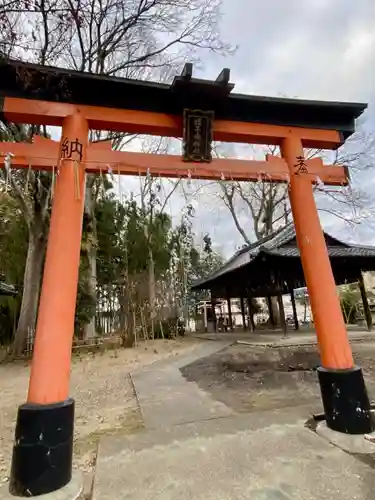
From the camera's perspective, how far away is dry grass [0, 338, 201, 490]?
3.18 m

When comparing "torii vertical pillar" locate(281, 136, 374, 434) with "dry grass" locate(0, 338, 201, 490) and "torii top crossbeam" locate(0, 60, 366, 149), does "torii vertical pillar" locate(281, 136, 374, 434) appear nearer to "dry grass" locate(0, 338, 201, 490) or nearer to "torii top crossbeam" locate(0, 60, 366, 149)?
"torii top crossbeam" locate(0, 60, 366, 149)

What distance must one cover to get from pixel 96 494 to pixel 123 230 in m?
15.9

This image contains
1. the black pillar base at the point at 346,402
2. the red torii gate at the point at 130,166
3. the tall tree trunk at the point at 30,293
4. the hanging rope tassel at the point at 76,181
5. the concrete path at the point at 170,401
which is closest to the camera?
the red torii gate at the point at 130,166

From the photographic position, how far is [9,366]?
9211 mm

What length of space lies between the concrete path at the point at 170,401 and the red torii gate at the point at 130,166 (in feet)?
4.69

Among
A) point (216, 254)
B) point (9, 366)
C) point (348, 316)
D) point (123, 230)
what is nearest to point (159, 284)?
point (123, 230)

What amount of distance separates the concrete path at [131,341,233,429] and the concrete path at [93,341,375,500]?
0.12 feet

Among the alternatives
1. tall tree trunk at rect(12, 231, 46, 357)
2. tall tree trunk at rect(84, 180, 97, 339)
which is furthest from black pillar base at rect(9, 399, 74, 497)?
tall tree trunk at rect(84, 180, 97, 339)

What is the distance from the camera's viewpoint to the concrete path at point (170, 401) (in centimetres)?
380

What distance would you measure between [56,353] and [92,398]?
2.98 metres

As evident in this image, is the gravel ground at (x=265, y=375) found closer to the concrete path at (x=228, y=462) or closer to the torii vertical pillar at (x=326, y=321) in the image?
the concrete path at (x=228, y=462)

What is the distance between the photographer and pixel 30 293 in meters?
10.5

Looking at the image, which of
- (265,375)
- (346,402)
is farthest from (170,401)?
(346,402)

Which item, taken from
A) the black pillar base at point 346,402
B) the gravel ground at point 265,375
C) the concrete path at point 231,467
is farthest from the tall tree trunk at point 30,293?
the black pillar base at point 346,402
